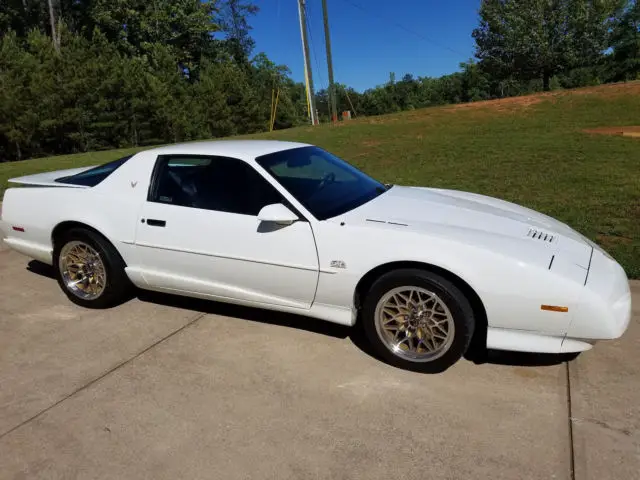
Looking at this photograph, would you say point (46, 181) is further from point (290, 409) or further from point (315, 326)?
point (290, 409)

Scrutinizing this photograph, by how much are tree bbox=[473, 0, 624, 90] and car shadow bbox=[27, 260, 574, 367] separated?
42.4 metres

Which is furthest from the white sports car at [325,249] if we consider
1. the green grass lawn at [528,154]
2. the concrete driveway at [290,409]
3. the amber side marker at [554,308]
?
the green grass lawn at [528,154]

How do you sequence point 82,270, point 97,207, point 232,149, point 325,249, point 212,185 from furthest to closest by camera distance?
point 82,270
point 97,207
point 232,149
point 212,185
point 325,249

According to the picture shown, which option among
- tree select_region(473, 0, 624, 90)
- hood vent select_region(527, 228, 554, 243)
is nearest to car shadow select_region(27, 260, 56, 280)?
hood vent select_region(527, 228, 554, 243)

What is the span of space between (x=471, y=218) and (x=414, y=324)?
87 centimetres

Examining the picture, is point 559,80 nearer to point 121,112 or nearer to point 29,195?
point 121,112

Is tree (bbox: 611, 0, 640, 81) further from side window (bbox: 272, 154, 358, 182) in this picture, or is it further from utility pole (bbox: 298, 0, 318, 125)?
side window (bbox: 272, 154, 358, 182)

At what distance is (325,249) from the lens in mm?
3227

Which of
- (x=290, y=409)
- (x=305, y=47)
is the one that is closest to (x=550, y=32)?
(x=305, y=47)

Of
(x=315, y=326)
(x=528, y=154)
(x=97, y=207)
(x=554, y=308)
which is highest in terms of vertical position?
(x=97, y=207)

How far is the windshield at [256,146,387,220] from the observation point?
3.52 meters

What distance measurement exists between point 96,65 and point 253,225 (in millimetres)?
26103

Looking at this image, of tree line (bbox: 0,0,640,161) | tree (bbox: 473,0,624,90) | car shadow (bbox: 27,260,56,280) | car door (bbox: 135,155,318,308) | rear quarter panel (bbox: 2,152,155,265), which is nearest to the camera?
car door (bbox: 135,155,318,308)

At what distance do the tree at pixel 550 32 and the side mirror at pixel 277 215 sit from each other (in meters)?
42.7
